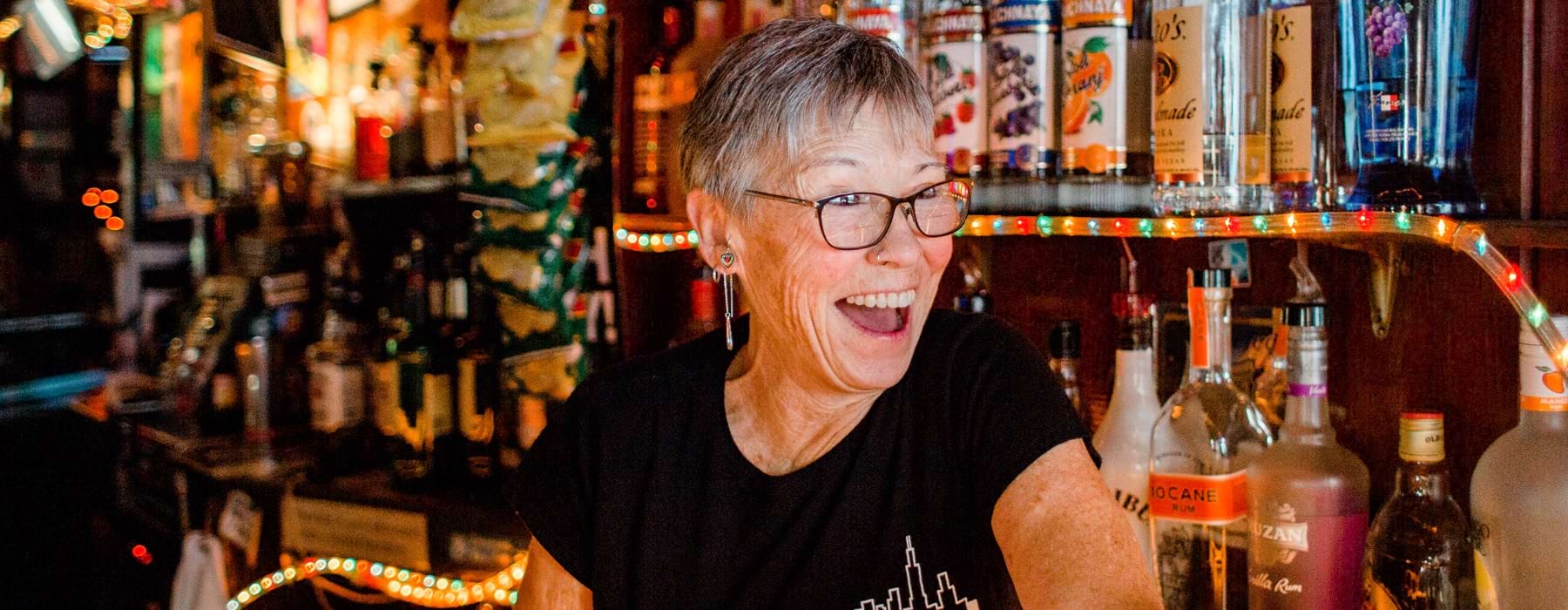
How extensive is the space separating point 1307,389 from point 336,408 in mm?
2187

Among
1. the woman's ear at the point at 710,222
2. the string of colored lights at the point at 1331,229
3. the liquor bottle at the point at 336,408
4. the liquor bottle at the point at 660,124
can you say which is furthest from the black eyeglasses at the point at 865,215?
the liquor bottle at the point at 336,408

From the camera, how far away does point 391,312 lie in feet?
9.43

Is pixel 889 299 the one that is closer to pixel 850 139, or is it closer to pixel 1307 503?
pixel 850 139

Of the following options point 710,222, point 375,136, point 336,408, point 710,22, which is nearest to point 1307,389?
point 710,222

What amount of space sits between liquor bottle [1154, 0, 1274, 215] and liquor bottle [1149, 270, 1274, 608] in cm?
11

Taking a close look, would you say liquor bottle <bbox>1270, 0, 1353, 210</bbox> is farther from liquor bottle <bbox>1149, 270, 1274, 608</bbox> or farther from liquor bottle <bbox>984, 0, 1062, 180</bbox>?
liquor bottle <bbox>984, 0, 1062, 180</bbox>

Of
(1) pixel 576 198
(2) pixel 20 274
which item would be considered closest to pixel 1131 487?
(1) pixel 576 198

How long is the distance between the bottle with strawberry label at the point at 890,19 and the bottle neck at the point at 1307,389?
635 mm

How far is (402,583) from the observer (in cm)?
242

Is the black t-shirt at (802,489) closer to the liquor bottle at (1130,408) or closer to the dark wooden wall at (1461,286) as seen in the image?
the liquor bottle at (1130,408)

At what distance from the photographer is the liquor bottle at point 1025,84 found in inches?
57.0

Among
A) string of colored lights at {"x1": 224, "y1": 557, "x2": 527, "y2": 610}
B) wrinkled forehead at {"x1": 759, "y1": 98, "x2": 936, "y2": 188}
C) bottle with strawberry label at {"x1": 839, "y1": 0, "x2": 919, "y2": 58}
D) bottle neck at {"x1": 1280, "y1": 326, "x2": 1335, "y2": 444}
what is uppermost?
bottle with strawberry label at {"x1": 839, "y1": 0, "x2": 919, "y2": 58}

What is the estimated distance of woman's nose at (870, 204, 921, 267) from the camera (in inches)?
47.1

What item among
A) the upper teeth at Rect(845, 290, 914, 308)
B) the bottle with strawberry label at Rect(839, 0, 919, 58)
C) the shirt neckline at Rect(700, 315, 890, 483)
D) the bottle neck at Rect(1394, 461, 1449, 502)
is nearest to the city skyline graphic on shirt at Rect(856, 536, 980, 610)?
the shirt neckline at Rect(700, 315, 890, 483)
